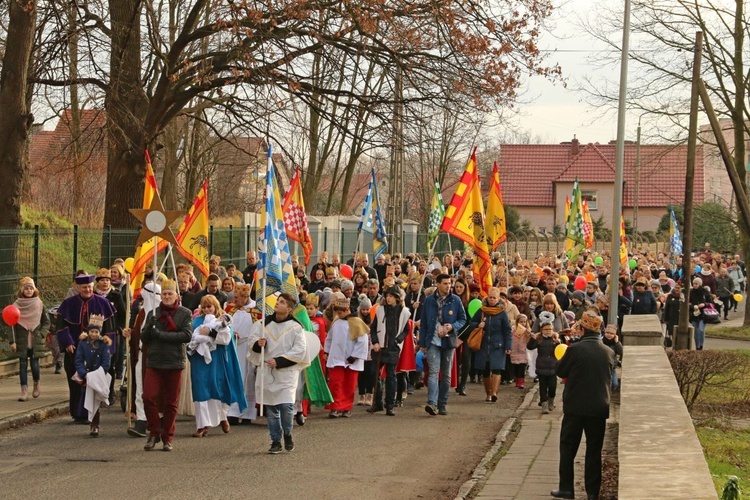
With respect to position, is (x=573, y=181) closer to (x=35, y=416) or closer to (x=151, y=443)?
(x=35, y=416)

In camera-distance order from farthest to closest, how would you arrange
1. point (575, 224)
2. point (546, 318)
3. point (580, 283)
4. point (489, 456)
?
point (575, 224), point (580, 283), point (546, 318), point (489, 456)

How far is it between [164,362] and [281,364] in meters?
1.18

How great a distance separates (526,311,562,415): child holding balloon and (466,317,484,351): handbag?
0.97 metres

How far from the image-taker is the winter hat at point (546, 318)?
16.8 metres

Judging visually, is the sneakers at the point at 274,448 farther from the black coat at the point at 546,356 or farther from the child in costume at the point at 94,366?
the black coat at the point at 546,356

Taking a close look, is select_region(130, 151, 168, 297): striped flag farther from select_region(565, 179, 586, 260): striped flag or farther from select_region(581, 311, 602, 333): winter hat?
select_region(565, 179, 586, 260): striped flag

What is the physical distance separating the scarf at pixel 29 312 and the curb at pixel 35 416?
1036 mm

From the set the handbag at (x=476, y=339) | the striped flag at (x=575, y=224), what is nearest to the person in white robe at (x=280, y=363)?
the handbag at (x=476, y=339)

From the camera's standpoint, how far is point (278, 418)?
11984 mm

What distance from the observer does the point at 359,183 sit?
8831cm

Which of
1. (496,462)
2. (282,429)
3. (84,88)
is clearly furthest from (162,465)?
(84,88)

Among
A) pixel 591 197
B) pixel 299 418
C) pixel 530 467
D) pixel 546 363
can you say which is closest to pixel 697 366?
pixel 546 363

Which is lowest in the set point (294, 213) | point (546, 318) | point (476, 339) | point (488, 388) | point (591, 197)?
point (488, 388)

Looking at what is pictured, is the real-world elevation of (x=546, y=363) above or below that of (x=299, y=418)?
above
